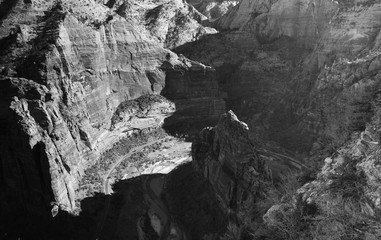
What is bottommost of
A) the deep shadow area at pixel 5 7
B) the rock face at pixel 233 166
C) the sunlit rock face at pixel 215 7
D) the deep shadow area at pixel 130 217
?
the deep shadow area at pixel 130 217

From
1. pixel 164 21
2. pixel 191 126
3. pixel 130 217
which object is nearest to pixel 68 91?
pixel 130 217

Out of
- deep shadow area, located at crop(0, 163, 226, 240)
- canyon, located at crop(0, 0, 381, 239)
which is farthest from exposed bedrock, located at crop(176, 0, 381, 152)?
deep shadow area, located at crop(0, 163, 226, 240)

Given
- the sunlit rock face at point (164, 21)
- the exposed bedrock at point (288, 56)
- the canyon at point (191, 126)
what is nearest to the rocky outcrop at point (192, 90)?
the canyon at point (191, 126)

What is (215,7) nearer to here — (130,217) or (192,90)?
(192,90)

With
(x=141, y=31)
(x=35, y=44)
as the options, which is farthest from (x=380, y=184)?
(x=141, y=31)

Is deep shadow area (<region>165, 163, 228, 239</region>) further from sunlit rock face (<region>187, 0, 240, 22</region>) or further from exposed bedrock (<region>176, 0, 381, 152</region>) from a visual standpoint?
sunlit rock face (<region>187, 0, 240, 22</region>)

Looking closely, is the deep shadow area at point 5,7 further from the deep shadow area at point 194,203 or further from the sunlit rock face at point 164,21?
the deep shadow area at point 194,203
